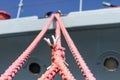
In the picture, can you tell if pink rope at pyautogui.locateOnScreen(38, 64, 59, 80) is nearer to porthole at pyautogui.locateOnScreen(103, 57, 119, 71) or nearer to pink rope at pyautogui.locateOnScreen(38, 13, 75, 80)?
pink rope at pyautogui.locateOnScreen(38, 13, 75, 80)

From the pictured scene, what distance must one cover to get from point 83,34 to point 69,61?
0.26m

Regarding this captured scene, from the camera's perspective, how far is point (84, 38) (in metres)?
3.22

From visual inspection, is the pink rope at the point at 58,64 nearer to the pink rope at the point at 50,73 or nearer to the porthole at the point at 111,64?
the pink rope at the point at 50,73

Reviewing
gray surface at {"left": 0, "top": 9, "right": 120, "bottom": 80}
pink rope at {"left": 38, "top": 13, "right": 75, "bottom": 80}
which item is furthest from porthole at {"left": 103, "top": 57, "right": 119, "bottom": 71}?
pink rope at {"left": 38, "top": 13, "right": 75, "bottom": 80}

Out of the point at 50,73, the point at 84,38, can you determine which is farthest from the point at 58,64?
the point at 84,38

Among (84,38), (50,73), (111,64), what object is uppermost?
(84,38)

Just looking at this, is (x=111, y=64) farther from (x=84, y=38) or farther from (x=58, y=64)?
(x=58, y=64)

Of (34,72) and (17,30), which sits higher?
(17,30)

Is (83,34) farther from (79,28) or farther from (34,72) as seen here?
(34,72)

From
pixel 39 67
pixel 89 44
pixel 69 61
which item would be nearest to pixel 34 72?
pixel 39 67

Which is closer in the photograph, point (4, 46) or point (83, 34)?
point (83, 34)

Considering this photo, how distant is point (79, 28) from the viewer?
3178 millimetres

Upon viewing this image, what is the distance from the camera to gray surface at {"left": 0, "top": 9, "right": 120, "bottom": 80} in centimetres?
312

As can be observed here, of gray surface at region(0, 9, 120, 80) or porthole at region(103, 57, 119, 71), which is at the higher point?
gray surface at region(0, 9, 120, 80)
